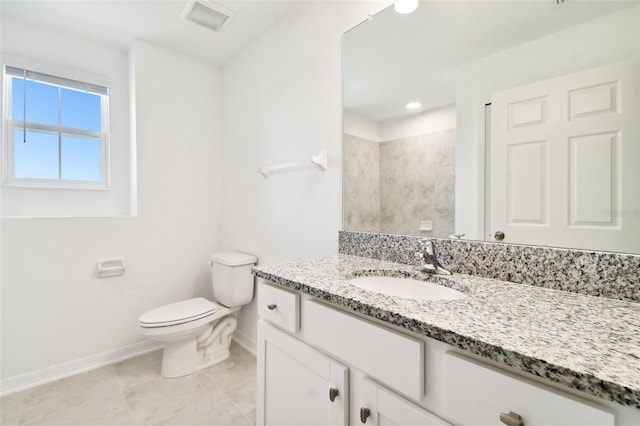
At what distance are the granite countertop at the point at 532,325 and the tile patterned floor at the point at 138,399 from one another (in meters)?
1.15

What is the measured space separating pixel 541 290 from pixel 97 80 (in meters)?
3.02

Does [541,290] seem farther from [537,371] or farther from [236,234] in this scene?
[236,234]

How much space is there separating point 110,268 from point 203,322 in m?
0.81

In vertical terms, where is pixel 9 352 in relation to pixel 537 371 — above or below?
below

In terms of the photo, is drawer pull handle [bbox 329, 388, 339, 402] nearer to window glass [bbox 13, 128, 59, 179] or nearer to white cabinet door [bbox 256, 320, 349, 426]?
white cabinet door [bbox 256, 320, 349, 426]

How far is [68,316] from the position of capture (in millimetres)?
1917

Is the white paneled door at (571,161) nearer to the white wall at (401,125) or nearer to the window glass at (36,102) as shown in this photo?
the white wall at (401,125)

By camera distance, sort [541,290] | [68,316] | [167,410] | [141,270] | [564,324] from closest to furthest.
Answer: [564,324], [541,290], [167,410], [68,316], [141,270]

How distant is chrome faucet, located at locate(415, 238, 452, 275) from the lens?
1053 millimetres

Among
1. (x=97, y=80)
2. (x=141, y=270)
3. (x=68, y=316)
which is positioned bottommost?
(x=68, y=316)

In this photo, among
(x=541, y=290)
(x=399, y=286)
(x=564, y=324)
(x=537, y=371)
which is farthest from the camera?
(x=399, y=286)

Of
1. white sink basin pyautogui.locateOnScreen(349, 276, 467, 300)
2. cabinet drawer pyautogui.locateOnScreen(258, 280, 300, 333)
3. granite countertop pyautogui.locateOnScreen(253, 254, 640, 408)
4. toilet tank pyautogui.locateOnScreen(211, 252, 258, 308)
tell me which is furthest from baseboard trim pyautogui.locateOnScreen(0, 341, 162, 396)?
white sink basin pyautogui.locateOnScreen(349, 276, 467, 300)

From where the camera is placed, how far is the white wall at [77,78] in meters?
1.94

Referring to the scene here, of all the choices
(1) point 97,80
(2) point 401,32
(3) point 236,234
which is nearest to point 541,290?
(2) point 401,32
